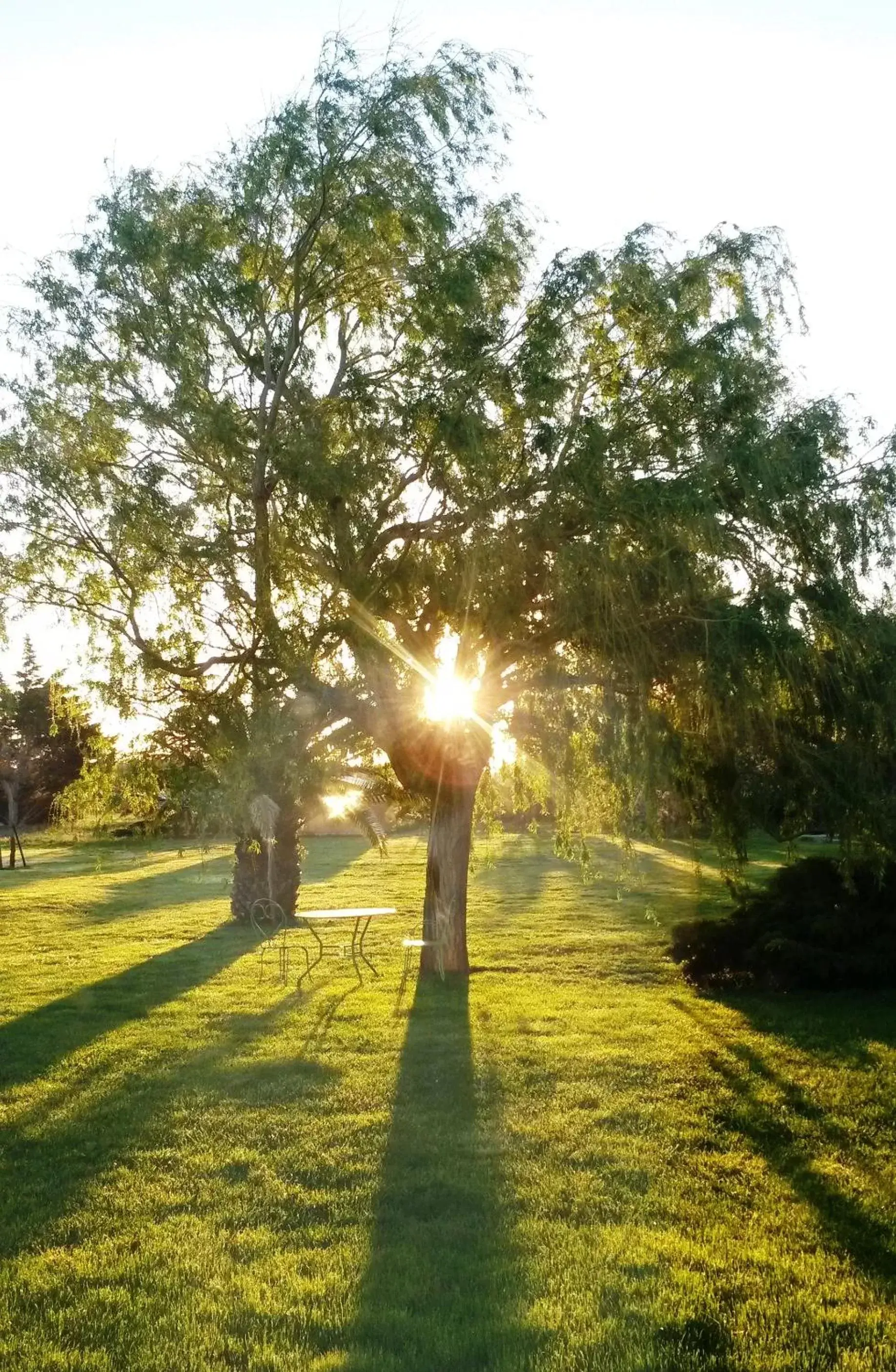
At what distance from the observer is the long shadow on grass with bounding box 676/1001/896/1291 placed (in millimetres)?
5828

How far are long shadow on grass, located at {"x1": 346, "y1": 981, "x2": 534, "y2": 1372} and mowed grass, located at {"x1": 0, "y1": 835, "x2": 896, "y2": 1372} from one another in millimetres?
20

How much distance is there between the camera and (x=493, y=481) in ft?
38.5

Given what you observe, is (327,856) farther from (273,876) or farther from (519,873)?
(273,876)

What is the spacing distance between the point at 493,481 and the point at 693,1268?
26.4 feet

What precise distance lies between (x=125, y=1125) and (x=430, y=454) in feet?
22.5

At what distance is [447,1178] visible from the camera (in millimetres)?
6938

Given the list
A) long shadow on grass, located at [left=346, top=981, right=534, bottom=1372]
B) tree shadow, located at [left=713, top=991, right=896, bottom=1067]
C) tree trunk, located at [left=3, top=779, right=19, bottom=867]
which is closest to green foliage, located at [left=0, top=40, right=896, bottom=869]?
tree shadow, located at [left=713, top=991, right=896, bottom=1067]

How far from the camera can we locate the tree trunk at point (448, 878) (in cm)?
1447

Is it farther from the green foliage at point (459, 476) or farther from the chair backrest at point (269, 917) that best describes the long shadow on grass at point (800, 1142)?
the chair backrest at point (269, 917)

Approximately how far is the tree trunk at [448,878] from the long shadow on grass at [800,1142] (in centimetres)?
→ 425

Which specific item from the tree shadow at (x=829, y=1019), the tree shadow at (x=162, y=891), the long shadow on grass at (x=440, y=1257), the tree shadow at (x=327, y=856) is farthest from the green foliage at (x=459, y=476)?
the tree shadow at (x=327, y=856)

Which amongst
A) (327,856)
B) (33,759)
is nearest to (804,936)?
(327,856)

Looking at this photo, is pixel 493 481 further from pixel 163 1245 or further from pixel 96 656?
pixel 163 1245

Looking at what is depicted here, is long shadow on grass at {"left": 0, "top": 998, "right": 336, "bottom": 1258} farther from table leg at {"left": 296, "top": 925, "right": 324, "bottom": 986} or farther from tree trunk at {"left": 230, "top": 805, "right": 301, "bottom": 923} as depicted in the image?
tree trunk at {"left": 230, "top": 805, "right": 301, "bottom": 923}
